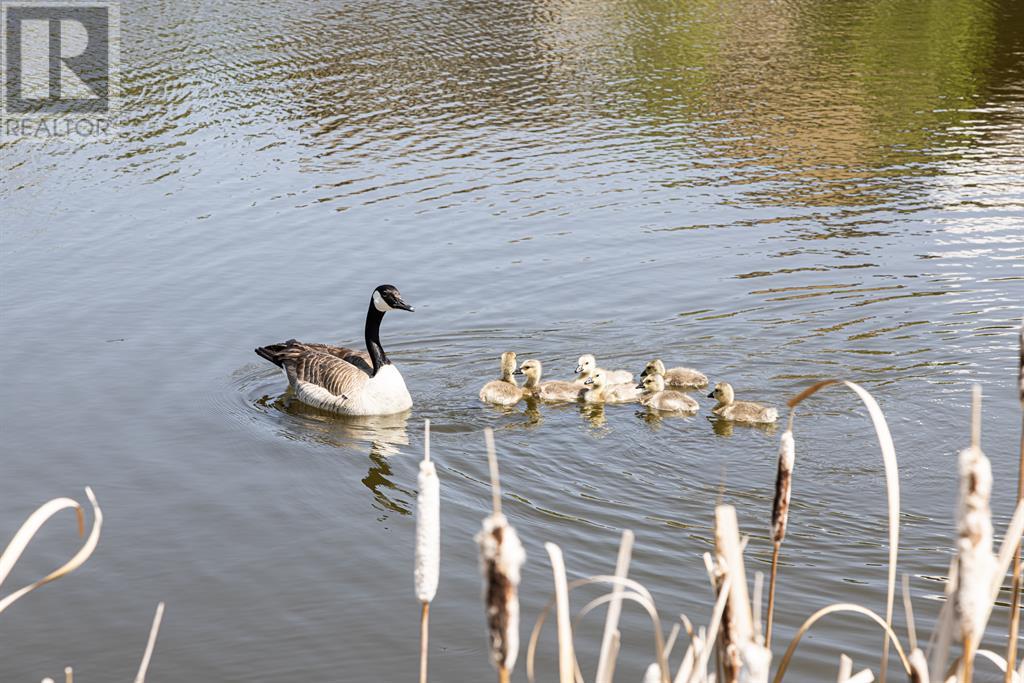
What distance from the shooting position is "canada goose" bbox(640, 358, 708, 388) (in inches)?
405

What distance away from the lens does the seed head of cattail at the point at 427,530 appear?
7.23 ft

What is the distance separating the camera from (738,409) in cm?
961

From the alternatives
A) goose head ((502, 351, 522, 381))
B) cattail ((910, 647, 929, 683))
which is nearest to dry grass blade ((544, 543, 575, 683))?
cattail ((910, 647, 929, 683))

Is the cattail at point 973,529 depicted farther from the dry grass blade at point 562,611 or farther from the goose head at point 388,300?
the goose head at point 388,300

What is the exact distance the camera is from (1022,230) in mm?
14211

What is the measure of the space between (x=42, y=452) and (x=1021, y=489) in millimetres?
8077

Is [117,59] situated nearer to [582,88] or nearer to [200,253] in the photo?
[582,88]

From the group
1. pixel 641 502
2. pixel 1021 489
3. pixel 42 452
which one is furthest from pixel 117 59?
pixel 1021 489

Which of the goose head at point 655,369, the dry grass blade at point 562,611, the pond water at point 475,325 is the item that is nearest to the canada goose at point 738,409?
the pond water at point 475,325

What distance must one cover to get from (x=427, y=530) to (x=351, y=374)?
27.6 ft

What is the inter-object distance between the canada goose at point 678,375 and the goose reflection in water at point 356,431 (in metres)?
2.07

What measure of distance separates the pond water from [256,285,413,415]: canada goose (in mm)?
207

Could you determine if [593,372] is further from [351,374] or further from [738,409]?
[351,374]

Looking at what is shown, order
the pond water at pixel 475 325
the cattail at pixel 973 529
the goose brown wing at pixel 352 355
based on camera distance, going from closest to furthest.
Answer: the cattail at pixel 973 529 → the pond water at pixel 475 325 → the goose brown wing at pixel 352 355
